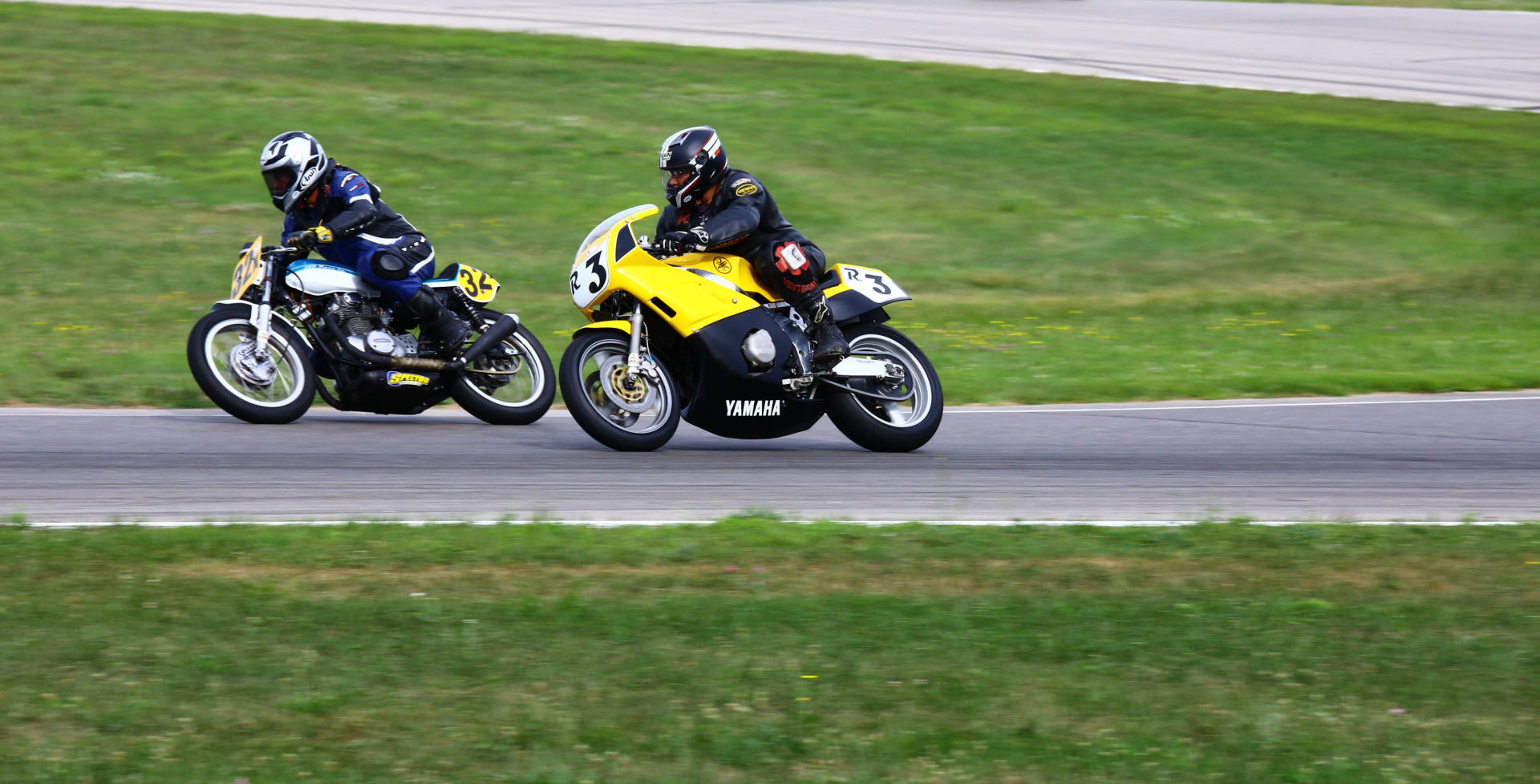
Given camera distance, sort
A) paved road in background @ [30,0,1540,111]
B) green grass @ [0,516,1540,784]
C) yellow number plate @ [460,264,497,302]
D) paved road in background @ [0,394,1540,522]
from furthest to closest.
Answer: paved road in background @ [30,0,1540,111], yellow number plate @ [460,264,497,302], paved road in background @ [0,394,1540,522], green grass @ [0,516,1540,784]

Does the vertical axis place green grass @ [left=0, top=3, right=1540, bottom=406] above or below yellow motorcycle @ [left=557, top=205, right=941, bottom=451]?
above

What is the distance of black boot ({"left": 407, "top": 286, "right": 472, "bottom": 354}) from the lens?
10172 mm

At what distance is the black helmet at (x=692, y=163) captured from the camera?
30.1 ft

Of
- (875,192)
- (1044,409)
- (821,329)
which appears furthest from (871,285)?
(875,192)

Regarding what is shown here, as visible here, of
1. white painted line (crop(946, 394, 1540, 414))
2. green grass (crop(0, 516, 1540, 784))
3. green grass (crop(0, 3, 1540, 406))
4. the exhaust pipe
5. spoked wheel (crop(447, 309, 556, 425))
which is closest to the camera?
green grass (crop(0, 516, 1540, 784))

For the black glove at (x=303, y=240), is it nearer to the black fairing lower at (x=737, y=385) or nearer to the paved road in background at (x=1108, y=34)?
the black fairing lower at (x=737, y=385)

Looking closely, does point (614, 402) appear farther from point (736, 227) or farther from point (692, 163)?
point (692, 163)

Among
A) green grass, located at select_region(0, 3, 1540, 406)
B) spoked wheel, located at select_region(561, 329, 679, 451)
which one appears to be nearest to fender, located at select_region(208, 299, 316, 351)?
green grass, located at select_region(0, 3, 1540, 406)

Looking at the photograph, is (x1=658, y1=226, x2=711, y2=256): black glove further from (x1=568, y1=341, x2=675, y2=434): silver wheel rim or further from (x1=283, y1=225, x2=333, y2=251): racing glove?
(x1=283, y1=225, x2=333, y2=251): racing glove

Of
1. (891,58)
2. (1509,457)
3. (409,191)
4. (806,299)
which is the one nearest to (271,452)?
(806,299)

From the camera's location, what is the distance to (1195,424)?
36.3 ft

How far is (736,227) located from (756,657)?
428cm

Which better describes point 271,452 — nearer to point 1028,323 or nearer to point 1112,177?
point 1028,323

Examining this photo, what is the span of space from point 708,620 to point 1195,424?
6.17 m
